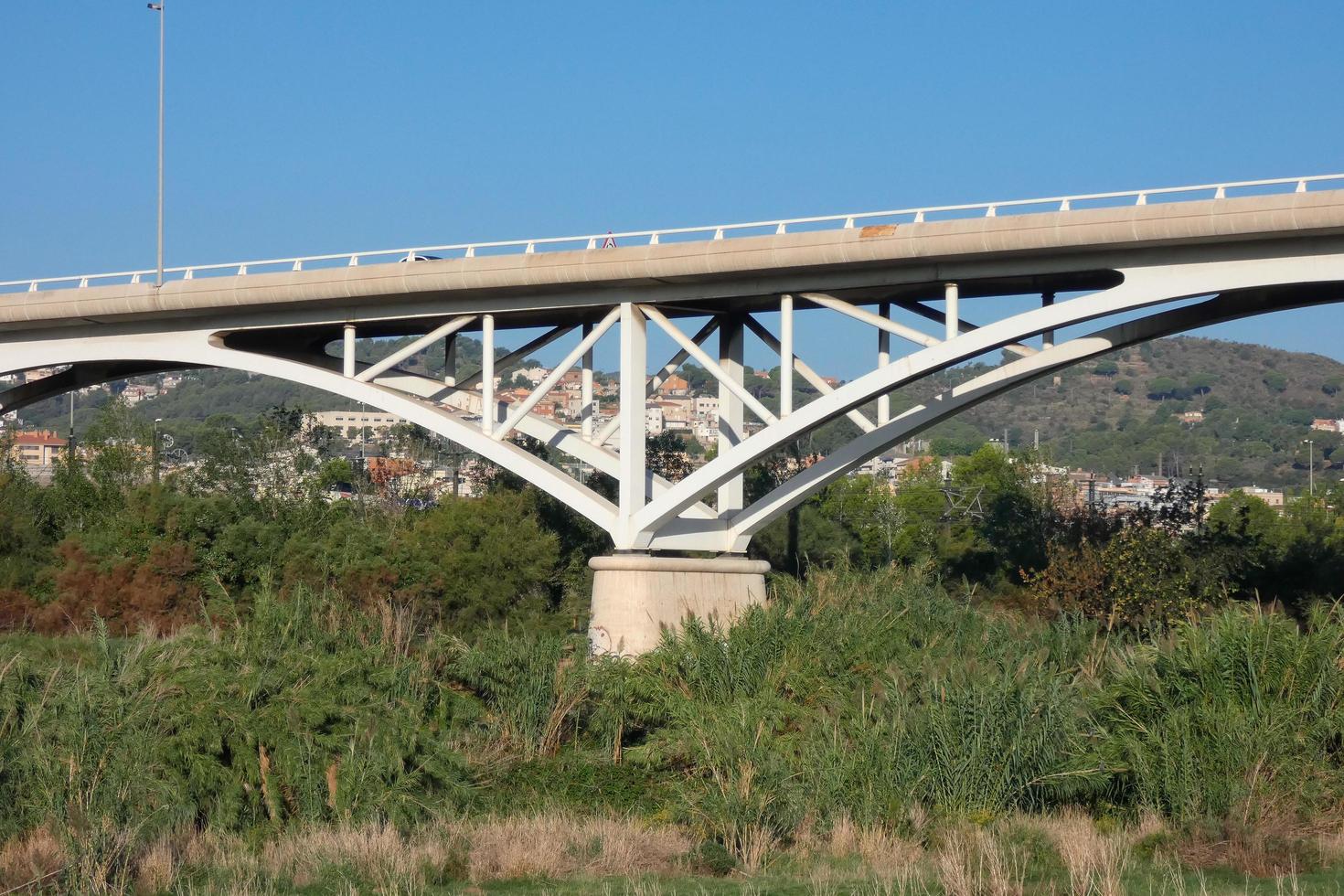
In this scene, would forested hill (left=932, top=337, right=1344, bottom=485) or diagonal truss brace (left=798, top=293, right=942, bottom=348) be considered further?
forested hill (left=932, top=337, right=1344, bottom=485)

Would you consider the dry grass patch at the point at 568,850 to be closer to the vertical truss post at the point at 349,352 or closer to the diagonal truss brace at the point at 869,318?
the diagonal truss brace at the point at 869,318

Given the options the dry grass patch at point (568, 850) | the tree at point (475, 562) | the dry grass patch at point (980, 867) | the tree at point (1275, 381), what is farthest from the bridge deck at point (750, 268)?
the tree at point (1275, 381)

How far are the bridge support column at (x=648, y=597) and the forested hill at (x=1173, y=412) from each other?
102337 mm

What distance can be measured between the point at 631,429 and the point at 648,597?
9.15ft

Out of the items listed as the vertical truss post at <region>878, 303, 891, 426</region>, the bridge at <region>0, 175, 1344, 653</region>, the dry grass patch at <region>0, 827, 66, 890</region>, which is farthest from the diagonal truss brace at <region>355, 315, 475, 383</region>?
the dry grass patch at <region>0, 827, 66, 890</region>

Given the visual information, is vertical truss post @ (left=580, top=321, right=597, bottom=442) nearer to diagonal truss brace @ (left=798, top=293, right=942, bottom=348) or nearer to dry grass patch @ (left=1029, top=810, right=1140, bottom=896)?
diagonal truss brace @ (left=798, top=293, right=942, bottom=348)

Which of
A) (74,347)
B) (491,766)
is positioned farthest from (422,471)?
(491,766)

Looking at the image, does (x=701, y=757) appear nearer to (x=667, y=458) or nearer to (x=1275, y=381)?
(x=667, y=458)

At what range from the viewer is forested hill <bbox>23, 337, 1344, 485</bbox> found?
145 meters

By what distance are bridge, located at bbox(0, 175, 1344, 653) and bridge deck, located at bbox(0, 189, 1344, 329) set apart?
4 cm

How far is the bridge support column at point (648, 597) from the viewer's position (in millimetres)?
27219

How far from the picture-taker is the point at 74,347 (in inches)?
1335

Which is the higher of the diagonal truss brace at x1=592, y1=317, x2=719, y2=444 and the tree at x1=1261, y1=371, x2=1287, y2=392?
the tree at x1=1261, y1=371, x2=1287, y2=392

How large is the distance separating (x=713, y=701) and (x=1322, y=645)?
26.3 feet
